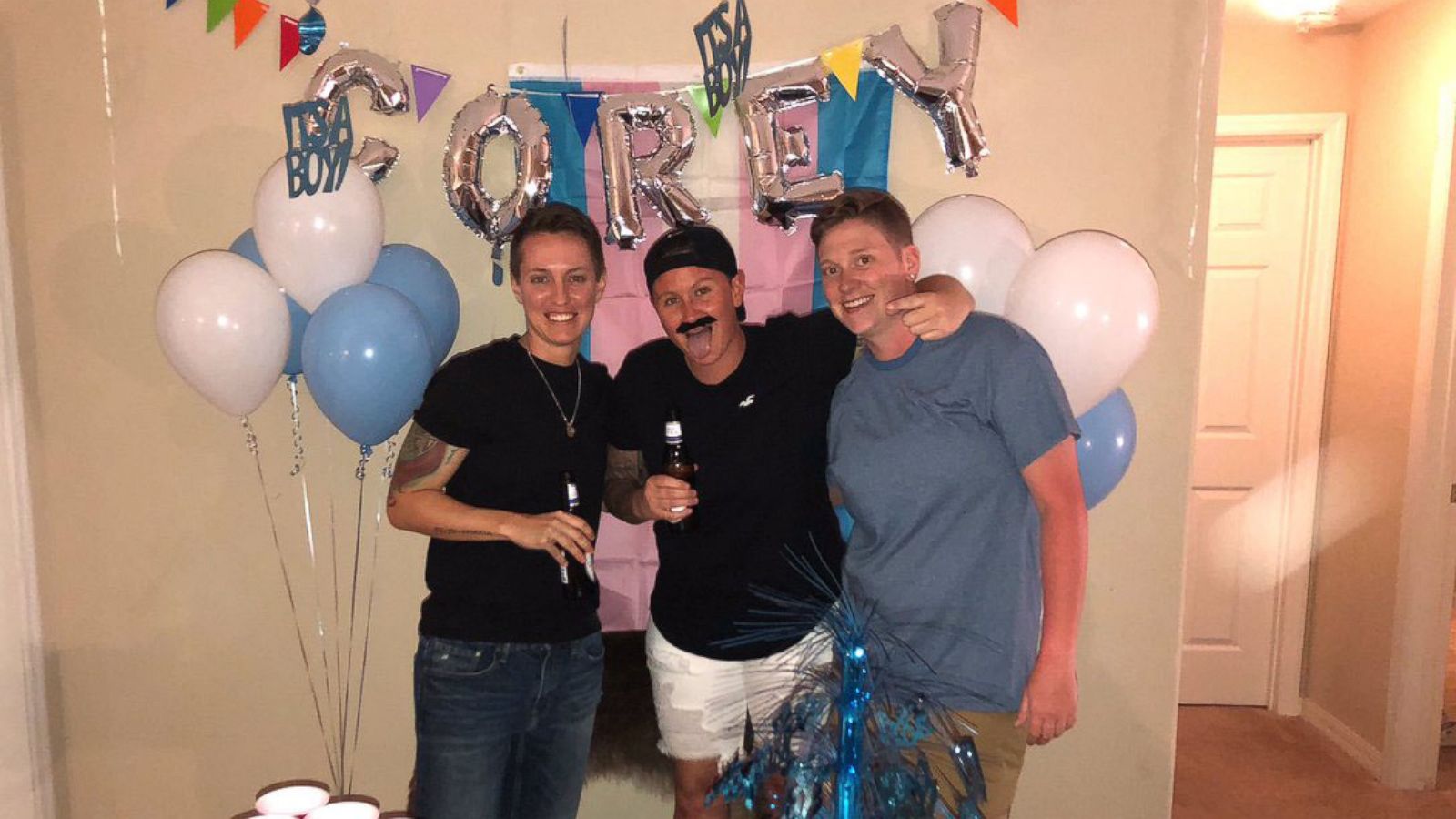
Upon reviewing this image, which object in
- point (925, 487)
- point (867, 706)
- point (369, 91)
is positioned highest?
point (369, 91)

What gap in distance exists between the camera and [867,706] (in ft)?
3.82

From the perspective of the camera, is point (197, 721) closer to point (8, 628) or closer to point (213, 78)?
point (8, 628)

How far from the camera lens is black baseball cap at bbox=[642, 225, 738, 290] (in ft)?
6.52

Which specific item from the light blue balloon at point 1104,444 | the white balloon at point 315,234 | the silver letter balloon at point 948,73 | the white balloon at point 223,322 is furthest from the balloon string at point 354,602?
the light blue balloon at point 1104,444

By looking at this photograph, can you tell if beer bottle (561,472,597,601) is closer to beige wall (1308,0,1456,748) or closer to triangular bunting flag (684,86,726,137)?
triangular bunting flag (684,86,726,137)

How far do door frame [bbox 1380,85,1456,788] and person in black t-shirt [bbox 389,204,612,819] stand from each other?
3.07 m

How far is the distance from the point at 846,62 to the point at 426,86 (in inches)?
44.0

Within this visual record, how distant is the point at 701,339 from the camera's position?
196 cm

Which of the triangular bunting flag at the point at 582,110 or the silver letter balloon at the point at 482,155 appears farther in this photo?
the triangular bunting flag at the point at 582,110

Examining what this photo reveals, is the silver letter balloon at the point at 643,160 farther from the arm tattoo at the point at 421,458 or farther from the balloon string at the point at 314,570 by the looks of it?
the balloon string at the point at 314,570

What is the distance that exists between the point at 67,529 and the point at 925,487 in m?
2.42

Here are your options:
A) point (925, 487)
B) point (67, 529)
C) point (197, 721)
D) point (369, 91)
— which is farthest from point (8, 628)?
point (925, 487)

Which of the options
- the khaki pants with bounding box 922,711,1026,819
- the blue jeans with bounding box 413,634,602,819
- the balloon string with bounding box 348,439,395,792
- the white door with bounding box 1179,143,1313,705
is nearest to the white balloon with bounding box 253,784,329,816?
the blue jeans with bounding box 413,634,602,819

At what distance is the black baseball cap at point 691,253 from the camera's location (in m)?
1.99
